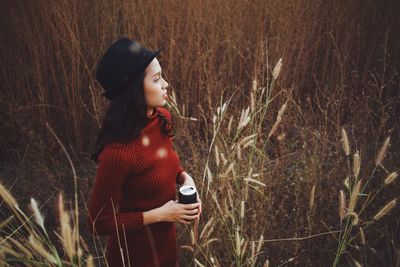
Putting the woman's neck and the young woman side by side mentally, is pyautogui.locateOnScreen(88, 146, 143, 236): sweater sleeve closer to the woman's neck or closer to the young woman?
the young woman

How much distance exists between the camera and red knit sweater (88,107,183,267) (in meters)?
1.07

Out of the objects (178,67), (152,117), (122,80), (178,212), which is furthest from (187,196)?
(178,67)

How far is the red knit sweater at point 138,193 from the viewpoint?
3.52 feet

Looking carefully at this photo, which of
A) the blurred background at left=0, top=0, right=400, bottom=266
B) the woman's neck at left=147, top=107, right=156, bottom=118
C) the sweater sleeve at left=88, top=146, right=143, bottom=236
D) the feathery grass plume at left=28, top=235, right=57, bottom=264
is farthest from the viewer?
the blurred background at left=0, top=0, right=400, bottom=266

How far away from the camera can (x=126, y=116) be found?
1.12 m

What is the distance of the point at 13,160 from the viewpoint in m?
2.77

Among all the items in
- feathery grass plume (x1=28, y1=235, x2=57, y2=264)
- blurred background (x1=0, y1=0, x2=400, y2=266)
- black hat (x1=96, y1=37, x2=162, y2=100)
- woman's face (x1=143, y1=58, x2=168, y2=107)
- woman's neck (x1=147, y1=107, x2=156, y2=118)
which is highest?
black hat (x1=96, y1=37, x2=162, y2=100)

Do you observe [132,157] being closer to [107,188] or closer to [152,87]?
[107,188]

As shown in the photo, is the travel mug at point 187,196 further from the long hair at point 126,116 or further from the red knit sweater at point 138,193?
the long hair at point 126,116

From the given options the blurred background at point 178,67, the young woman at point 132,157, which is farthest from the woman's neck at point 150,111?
the blurred background at point 178,67

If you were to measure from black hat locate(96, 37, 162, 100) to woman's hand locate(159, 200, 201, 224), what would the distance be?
37cm

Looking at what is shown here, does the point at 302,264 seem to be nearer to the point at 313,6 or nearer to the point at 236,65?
the point at 236,65

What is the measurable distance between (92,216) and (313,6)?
7.99 feet

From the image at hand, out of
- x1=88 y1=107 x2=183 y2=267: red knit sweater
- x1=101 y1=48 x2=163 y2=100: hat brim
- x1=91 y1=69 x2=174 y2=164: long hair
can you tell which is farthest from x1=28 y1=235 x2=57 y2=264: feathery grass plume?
x1=101 y1=48 x2=163 y2=100: hat brim
